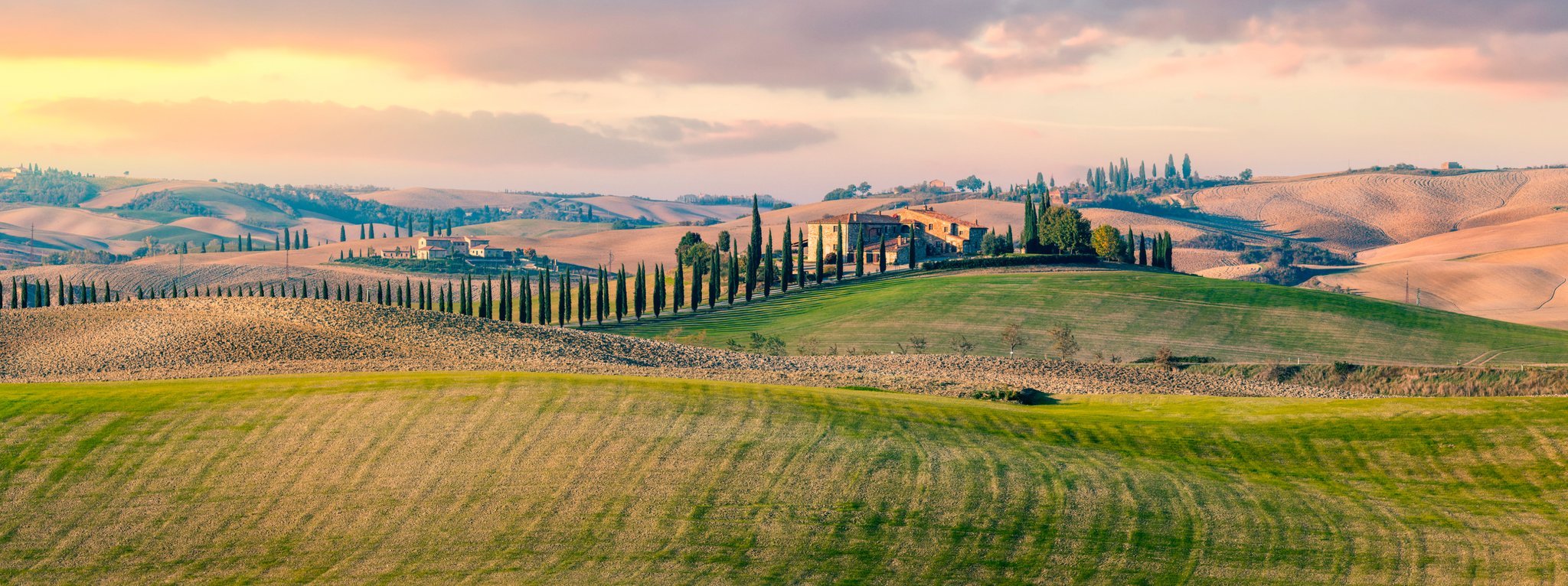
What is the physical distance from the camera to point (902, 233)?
165 metres

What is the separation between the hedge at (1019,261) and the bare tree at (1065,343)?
41.0 m

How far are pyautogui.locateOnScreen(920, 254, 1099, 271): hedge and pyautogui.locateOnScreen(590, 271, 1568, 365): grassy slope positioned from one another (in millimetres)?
9796

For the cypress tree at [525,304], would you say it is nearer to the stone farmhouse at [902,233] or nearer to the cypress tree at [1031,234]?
the stone farmhouse at [902,233]

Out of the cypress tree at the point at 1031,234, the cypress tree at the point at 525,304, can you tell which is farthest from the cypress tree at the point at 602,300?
the cypress tree at the point at 1031,234

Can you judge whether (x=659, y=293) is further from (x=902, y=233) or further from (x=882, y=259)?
(x=902, y=233)

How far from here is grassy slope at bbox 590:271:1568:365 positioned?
85.1 metres

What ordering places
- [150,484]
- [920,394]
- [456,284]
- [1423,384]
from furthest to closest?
[456,284] → [1423,384] → [920,394] → [150,484]

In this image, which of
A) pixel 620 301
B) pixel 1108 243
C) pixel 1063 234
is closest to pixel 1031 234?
pixel 1063 234

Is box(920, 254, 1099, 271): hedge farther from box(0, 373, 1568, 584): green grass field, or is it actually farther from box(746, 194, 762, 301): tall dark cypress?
box(0, 373, 1568, 584): green grass field

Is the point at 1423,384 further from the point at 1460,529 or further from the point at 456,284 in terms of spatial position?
the point at 456,284

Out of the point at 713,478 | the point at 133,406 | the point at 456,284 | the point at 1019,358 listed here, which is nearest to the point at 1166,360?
the point at 1019,358

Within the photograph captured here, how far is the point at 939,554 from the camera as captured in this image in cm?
2809

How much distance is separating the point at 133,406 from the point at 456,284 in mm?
154016

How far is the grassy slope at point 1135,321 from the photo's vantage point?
8512 centimetres
